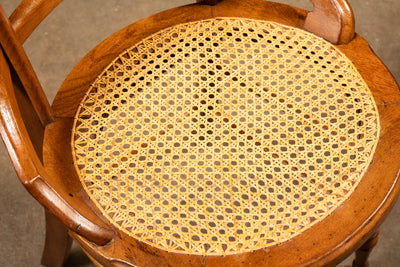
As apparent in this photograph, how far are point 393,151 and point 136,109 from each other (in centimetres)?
44

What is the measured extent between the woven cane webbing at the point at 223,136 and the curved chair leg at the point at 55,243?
0.24 metres

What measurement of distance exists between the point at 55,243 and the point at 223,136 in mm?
499

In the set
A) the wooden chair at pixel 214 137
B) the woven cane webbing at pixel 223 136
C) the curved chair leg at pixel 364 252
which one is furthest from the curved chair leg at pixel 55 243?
the curved chair leg at pixel 364 252

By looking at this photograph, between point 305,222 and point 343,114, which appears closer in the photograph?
point 305,222

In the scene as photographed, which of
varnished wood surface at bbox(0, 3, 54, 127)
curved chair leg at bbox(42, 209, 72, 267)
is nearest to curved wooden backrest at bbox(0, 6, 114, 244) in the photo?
varnished wood surface at bbox(0, 3, 54, 127)

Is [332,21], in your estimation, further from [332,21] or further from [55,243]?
[55,243]

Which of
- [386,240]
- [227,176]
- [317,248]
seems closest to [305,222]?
[317,248]

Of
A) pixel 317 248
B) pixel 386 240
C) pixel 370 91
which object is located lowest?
pixel 386 240

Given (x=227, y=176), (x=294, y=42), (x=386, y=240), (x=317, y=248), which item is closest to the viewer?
(x=317, y=248)

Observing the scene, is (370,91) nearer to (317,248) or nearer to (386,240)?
(317,248)

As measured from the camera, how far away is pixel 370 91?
0.97 m

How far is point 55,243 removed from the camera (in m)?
1.22

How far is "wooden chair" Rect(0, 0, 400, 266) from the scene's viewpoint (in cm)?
83

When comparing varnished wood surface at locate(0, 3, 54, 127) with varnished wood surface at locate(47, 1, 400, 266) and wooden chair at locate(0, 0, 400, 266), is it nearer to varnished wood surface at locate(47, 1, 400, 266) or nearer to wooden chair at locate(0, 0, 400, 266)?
wooden chair at locate(0, 0, 400, 266)
